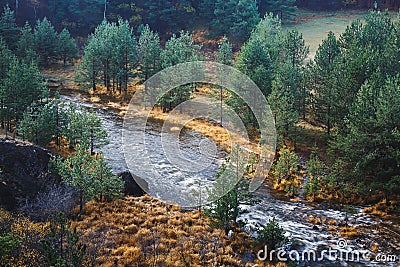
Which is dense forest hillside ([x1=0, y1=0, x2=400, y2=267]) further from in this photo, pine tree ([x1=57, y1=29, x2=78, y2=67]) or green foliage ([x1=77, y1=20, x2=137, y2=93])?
pine tree ([x1=57, y1=29, x2=78, y2=67])

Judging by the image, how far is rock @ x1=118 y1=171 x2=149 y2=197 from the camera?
24967mm

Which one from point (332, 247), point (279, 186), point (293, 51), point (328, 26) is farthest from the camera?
point (328, 26)

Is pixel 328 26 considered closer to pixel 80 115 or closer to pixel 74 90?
pixel 74 90

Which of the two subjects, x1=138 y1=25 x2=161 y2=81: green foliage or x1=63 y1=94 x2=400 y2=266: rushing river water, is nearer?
x1=63 y1=94 x2=400 y2=266: rushing river water

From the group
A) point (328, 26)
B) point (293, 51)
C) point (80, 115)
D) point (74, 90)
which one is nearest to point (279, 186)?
point (80, 115)

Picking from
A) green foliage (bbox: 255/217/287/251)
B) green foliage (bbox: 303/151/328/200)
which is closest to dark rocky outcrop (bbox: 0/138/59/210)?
green foliage (bbox: 255/217/287/251)

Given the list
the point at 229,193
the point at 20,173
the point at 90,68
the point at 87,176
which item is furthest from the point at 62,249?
the point at 90,68

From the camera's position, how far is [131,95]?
52188mm

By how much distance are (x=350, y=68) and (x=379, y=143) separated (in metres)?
8.28

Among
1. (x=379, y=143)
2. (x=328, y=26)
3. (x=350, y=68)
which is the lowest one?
(x=379, y=143)
